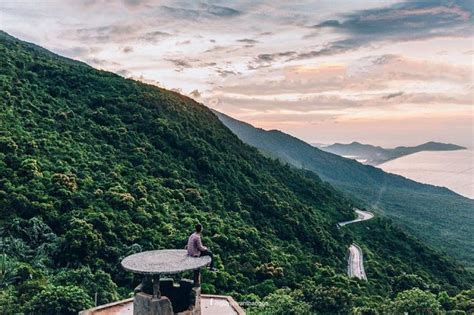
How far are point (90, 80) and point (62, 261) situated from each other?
31.8m

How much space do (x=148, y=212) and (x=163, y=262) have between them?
21.0 m

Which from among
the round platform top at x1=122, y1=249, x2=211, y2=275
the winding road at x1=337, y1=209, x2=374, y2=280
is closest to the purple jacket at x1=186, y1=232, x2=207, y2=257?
the round platform top at x1=122, y1=249, x2=211, y2=275

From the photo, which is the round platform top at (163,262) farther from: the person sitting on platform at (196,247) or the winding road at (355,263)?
the winding road at (355,263)

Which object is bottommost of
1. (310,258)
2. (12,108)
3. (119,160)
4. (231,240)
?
(310,258)

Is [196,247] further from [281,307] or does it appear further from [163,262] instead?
[281,307]

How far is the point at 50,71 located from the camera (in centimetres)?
4909

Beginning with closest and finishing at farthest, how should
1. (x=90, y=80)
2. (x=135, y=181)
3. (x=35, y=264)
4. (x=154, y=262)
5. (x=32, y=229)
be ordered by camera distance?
(x=154, y=262) → (x=35, y=264) → (x=32, y=229) → (x=135, y=181) → (x=90, y=80)

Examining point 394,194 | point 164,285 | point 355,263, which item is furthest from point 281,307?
point 394,194

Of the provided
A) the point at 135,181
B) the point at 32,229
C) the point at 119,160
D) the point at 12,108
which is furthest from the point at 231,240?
the point at 12,108

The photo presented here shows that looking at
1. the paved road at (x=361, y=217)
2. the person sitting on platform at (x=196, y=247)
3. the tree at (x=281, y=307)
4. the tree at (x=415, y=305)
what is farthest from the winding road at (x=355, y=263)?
the person sitting on platform at (x=196, y=247)

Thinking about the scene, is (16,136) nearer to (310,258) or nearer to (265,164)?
(310,258)

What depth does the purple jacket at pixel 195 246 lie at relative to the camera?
40.6 feet

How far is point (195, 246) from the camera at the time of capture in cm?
1246

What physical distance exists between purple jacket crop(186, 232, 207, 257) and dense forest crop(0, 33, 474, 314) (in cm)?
822
